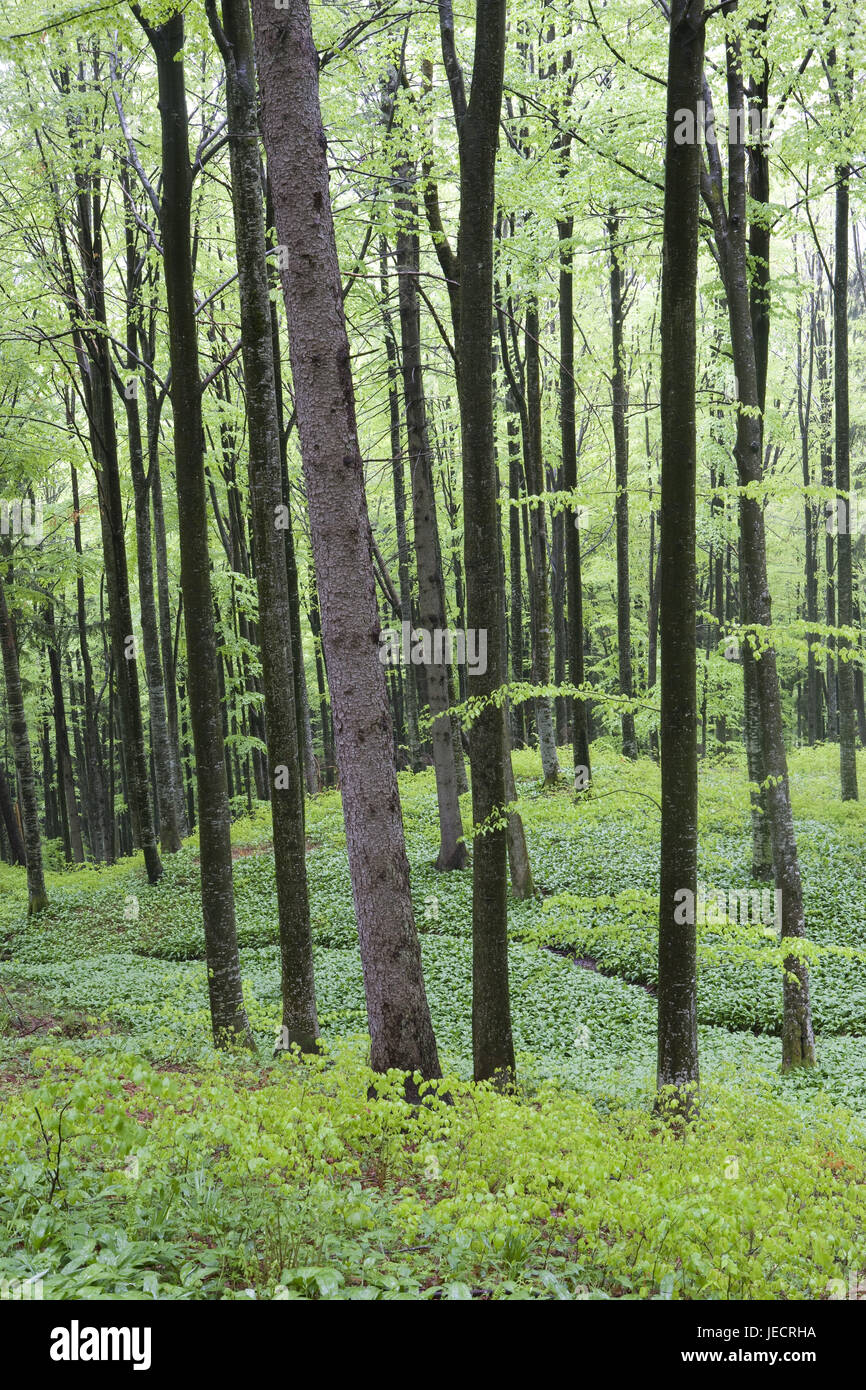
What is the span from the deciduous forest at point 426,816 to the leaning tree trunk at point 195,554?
38 millimetres

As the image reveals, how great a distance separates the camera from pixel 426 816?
1775 centimetres

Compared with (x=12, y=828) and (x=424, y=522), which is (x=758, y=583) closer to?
(x=424, y=522)

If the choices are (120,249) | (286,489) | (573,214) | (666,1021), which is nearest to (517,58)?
(573,214)

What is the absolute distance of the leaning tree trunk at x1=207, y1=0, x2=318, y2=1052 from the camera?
662cm

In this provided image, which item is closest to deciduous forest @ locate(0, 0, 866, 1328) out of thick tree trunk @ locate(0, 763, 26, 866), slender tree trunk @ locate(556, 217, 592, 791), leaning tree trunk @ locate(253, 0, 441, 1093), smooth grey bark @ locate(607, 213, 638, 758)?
leaning tree trunk @ locate(253, 0, 441, 1093)

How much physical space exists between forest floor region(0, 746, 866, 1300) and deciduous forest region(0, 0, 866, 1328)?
31mm

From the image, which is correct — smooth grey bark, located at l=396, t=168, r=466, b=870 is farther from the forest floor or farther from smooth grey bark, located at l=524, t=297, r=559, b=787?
the forest floor

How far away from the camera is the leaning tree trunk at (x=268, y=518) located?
6617 millimetres

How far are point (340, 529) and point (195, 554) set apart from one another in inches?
95.4

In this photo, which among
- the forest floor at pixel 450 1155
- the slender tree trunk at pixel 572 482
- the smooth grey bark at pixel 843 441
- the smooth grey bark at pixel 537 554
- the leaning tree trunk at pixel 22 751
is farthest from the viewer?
the slender tree trunk at pixel 572 482

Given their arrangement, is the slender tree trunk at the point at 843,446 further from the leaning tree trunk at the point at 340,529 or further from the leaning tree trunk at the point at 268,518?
the leaning tree trunk at the point at 340,529

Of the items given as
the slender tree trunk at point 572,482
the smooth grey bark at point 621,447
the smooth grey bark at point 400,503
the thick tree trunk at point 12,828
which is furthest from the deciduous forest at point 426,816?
the thick tree trunk at point 12,828

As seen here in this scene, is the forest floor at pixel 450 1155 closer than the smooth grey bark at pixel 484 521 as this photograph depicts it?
Yes

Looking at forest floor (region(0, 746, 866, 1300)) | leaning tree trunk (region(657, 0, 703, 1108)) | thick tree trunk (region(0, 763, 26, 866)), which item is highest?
leaning tree trunk (region(657, 0, 703, 1108))
